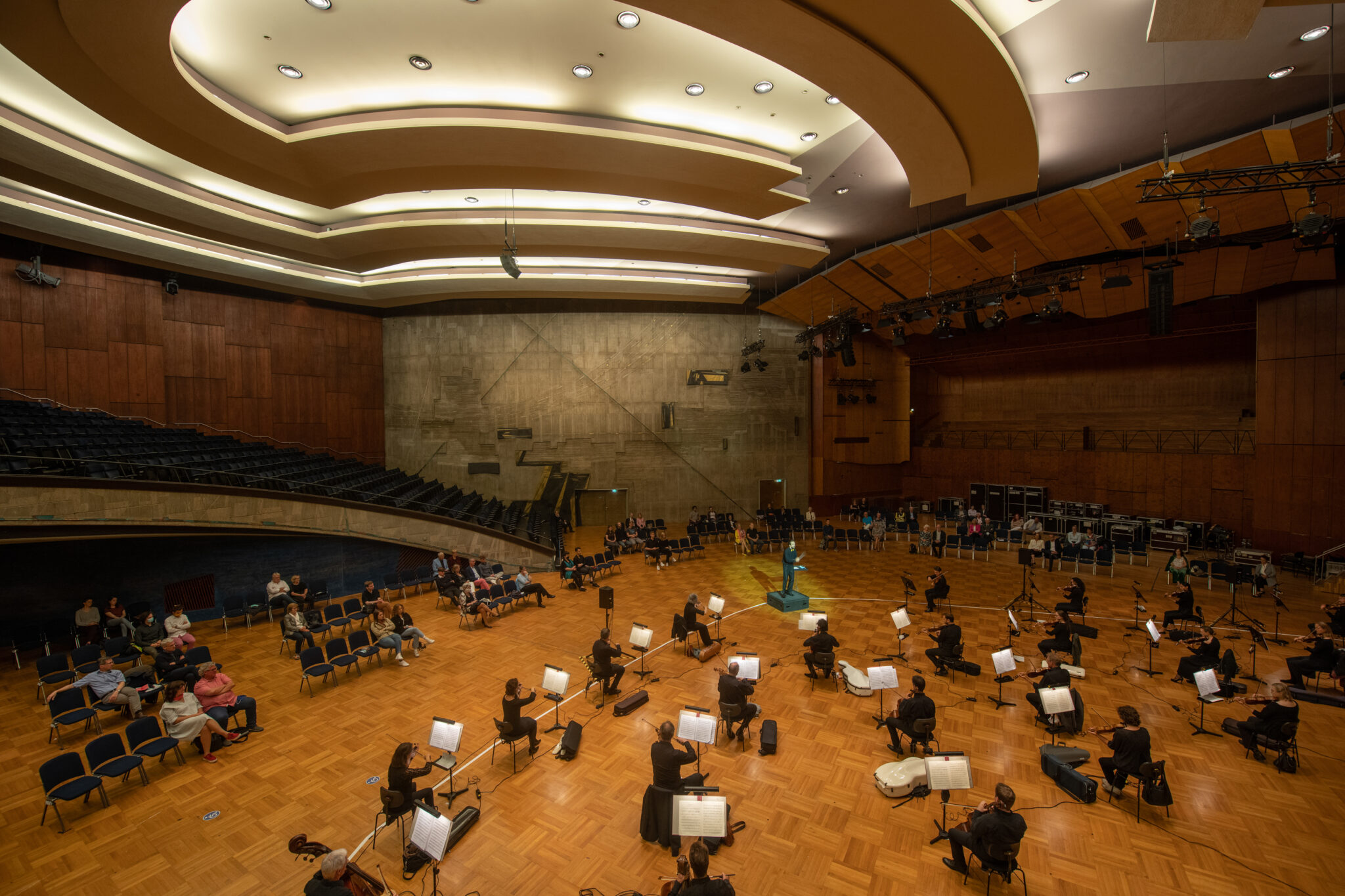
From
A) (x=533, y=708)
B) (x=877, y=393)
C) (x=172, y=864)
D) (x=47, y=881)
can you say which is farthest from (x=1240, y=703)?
(x=877, y=393)

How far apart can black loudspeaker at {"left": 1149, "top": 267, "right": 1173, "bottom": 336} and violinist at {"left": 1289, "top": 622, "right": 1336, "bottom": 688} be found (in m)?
5.12

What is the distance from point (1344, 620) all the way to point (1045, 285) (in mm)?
6654

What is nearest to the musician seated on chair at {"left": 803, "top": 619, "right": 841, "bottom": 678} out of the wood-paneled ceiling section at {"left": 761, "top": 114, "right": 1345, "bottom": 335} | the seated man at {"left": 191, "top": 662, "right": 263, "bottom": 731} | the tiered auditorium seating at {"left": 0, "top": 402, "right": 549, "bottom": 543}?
the seated man at {"left": 191, "top": 662, "right": 263, "bottom": 731}

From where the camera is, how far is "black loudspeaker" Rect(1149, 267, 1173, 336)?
9367 millimetres

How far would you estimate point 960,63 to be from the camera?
5.43m

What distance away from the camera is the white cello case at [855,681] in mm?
6809

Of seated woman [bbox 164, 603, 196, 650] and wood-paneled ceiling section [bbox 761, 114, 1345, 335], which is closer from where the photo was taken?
wood-paneled ceiling section [bbox 761, 114, 1345, 335]

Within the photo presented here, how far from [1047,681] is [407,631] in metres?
8.78

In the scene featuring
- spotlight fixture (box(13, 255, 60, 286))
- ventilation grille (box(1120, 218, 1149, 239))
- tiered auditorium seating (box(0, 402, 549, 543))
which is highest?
ventilation grille (box(1120, 218, 1149, 239))

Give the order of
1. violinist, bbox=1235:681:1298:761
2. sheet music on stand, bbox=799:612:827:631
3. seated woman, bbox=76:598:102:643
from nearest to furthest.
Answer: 1. violinist, bbox=1235:681:1298:761
2. sheet music on stand, bbox=799:612:827:631
3. seated woman, bbox=76:598:102:643

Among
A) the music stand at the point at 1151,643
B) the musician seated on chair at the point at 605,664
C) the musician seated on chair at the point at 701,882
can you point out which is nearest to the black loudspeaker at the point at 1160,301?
the music stand at the point at 1151,643

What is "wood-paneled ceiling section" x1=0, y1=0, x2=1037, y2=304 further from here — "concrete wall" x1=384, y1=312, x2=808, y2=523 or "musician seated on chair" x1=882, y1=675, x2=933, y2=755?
"concrete wall" x1=384, y1=312, x2=808, y2=523

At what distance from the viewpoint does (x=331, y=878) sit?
11.0ft

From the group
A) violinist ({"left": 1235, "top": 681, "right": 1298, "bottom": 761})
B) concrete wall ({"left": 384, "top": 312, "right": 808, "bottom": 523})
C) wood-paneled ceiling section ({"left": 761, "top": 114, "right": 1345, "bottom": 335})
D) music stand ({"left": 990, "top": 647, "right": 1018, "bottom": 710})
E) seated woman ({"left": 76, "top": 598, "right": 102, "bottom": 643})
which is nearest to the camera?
violinist ({"left": 1235, "top": 681, "right": 1298, "bottom": 761})
